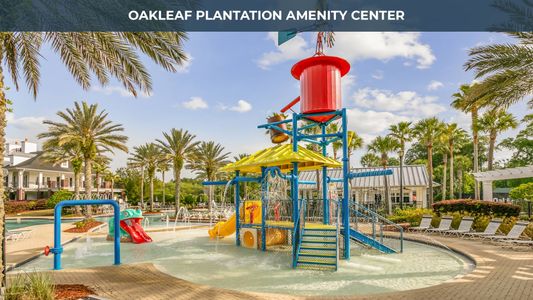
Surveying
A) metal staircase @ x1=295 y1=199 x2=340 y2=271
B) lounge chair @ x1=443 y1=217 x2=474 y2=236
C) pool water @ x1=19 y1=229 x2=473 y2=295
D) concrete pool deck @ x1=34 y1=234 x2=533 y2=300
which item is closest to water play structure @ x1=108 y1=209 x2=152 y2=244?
pool water @ x1=19 y1=229 x2=473 y2=295

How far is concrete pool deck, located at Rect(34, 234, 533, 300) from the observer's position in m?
7.99

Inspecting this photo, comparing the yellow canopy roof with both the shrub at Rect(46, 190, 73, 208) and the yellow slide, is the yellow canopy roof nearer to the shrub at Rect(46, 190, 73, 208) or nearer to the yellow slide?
the yellow slide

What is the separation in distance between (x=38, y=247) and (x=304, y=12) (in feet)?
45.7

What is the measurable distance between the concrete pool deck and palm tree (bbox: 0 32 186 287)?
8.51ft

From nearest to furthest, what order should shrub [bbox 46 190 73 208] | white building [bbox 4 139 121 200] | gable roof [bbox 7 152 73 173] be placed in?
shrub [bbox 46 190 73 208]
white building [bbox 4 139 121 200]
gable roof [bbox 7 152 73 173]

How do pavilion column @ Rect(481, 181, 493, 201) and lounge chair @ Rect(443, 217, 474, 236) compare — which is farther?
pavilion column @ Rect(481, 181, 493, 201)

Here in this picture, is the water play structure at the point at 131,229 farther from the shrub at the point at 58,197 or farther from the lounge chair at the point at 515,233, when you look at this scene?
the shrub at the point at 58,197

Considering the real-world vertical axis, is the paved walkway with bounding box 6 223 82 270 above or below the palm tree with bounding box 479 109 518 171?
below

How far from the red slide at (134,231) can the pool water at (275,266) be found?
835 millimetres

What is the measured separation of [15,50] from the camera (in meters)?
10.7

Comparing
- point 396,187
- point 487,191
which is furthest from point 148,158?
point 487,191

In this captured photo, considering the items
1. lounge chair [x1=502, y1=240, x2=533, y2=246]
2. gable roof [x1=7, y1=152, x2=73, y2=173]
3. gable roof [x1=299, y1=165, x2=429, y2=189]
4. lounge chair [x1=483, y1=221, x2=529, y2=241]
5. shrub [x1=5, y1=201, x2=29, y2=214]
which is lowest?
shrub [x1=5, y1=201, x2=29, y2=214]

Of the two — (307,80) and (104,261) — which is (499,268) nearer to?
(307,80)

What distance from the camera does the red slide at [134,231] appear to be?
17.8 metres
